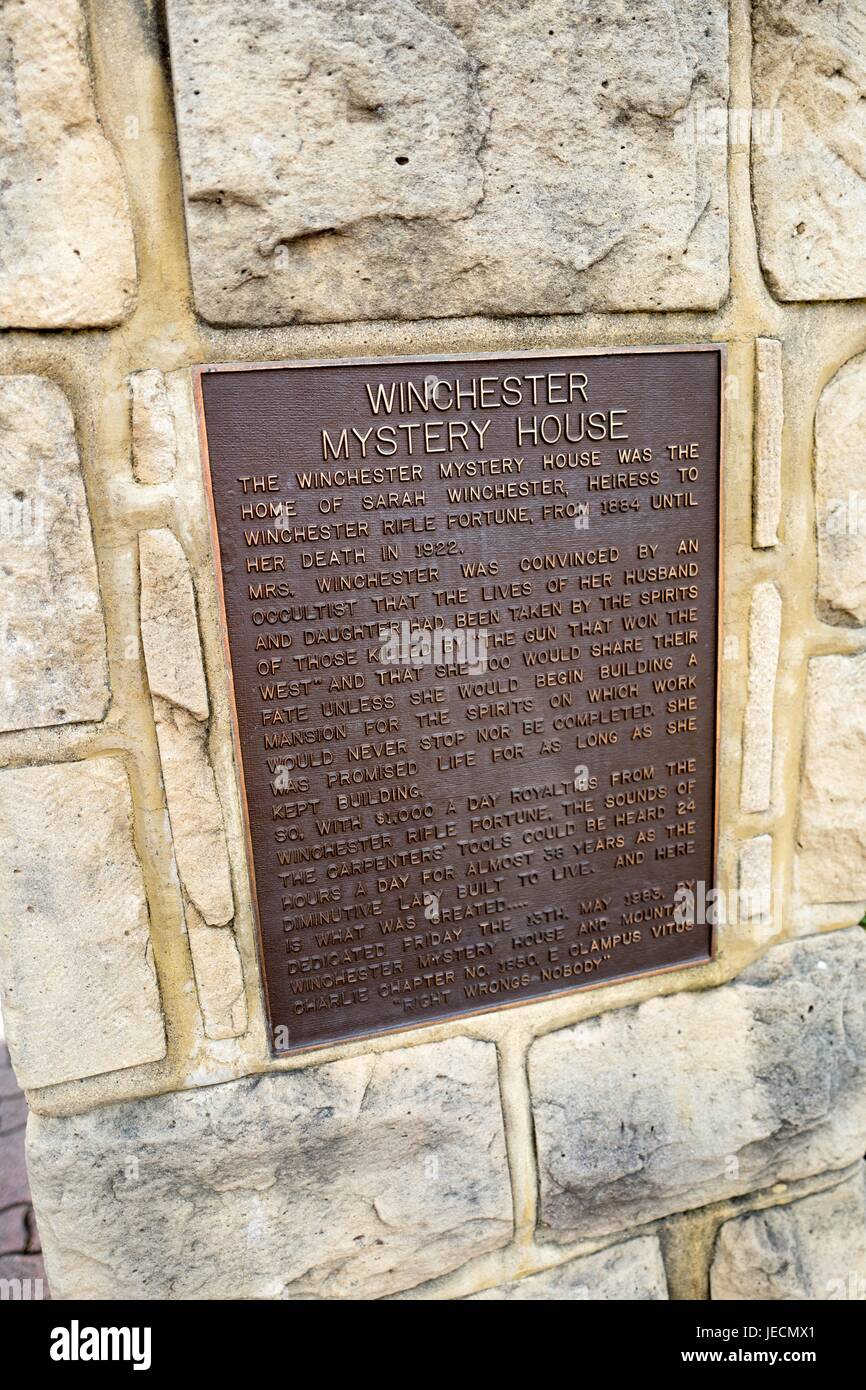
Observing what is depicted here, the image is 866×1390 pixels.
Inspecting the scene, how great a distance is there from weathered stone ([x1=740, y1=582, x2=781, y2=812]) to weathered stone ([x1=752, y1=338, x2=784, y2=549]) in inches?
5.5

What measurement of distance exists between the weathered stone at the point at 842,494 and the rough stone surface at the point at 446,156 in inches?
17.6

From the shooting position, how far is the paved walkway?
275cm

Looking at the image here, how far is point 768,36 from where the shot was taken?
1933 mm

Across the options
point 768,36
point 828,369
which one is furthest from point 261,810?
point 768,36

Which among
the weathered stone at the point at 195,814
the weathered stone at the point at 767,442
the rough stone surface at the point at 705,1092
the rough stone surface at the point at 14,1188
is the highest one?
the weathered stone at the point at 767,442

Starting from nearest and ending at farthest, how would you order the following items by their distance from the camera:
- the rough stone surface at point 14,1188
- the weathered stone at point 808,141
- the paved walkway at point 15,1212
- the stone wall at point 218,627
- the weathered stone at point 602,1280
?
the stone wall at point 218,627 → the weathered stone at point 808,141 → the weathered stone at point 602,1280 → the paved walkway at point 15,1212 → the rough stone surface at point 14,1188

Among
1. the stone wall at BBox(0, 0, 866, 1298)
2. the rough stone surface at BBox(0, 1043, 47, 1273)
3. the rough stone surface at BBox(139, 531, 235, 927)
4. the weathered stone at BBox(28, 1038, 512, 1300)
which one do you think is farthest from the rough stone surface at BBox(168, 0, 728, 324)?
the rough stone surface at BBox(0, 1043, 47, 1273)

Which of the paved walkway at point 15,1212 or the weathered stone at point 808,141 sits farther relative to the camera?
the paved walkway at point 15,1212

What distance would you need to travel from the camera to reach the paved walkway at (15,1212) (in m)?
2.75

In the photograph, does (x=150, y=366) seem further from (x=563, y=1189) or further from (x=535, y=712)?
(x=563, y=1189)

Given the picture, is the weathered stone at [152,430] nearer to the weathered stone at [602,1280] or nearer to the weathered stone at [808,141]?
the weathered stone at [808,141]

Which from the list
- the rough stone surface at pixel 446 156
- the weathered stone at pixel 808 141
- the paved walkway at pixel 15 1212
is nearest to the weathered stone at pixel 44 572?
the rough stone surface at pixel 446 156

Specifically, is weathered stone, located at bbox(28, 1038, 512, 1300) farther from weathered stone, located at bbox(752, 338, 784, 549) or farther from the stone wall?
weathered stone, located at bbox(752, 338, 784, 549)

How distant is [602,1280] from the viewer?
7.73ft
